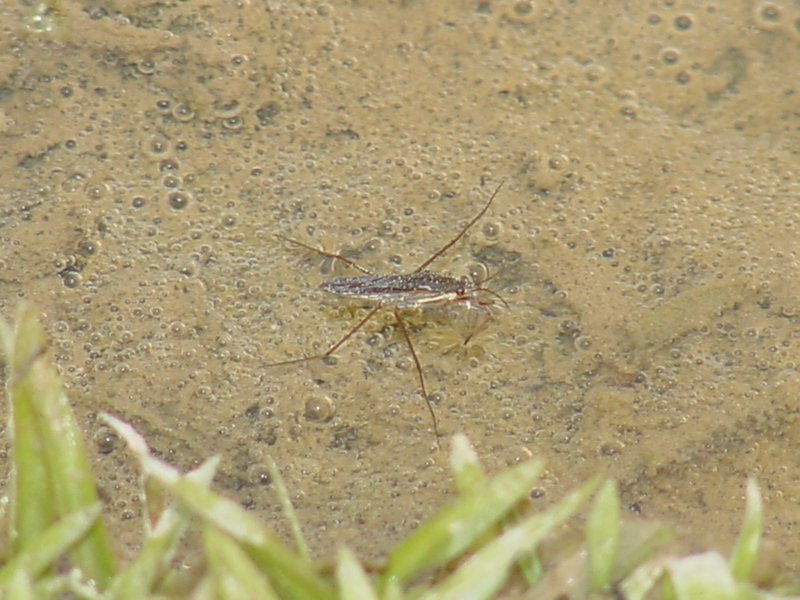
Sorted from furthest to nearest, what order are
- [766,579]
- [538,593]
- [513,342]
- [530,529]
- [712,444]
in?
[513,342]
[712,444]
[766,579]
[538,593]
[530,529]

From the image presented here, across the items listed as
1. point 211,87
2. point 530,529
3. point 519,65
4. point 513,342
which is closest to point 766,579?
point 530,529

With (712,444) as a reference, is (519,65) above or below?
above

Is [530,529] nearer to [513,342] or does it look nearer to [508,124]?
[513,342]

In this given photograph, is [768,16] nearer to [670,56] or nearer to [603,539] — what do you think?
[670,56]

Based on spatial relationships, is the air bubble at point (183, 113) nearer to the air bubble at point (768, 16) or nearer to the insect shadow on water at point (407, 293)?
the insect shadow on water at point (407, 293)

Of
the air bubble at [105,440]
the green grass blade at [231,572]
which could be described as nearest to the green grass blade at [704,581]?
the green grass blade at [231,572]
